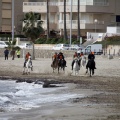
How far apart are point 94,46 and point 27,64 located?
26.2 metres

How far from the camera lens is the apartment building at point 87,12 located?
3406 inches

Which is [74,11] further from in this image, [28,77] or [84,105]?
[84,105]

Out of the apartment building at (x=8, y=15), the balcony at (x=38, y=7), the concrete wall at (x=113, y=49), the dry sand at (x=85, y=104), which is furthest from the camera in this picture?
the apartment building at (x=8, y=15)

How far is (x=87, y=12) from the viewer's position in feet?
285

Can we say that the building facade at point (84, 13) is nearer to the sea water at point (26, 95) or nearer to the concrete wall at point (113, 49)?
the concrete wall at point (113, 49)

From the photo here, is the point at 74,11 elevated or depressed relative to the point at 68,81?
elevated

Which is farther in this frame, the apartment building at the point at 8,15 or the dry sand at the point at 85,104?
the apartment building at the point at 8,15

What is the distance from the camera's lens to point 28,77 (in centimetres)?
3762

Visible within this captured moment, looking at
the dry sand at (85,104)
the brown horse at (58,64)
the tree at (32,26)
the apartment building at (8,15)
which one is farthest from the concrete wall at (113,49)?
the apartment building at (8,15)

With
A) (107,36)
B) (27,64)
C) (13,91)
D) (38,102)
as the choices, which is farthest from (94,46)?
(38,102)

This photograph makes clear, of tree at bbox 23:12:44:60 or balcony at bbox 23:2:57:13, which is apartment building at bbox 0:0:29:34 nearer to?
balcony at bbox 23:2:57:13

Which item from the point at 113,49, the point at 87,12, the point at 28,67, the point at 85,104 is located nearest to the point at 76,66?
the point at 28,67

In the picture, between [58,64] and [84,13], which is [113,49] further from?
[58,64]

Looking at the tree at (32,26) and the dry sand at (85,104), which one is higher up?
the tree at (32,26)
